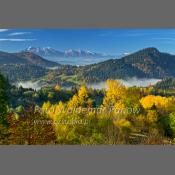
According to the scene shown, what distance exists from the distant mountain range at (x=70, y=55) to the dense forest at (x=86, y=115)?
0.59 metres

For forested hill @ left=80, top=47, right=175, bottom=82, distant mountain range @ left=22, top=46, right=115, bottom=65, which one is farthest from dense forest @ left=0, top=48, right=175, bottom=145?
distant mountain range @ left=22, top=46, right=115, bottom=65

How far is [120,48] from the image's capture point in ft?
80.2

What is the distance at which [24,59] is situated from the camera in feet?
80.4

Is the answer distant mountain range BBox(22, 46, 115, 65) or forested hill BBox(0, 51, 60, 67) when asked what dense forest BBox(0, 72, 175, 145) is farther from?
distant mountain range BBox(22, 46, 115, 65)

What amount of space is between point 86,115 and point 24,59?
1.79 meters

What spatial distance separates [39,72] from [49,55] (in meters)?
0.46

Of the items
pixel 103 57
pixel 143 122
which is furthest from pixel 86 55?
pixel 143 122

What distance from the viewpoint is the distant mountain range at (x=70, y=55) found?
79.7ft

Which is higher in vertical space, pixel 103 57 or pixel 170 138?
pixel 103 57

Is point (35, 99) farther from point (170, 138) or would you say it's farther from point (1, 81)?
point (170, 138)

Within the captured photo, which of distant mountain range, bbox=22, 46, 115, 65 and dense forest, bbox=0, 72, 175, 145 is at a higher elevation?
distant mountain range, bbox=22, 46, 115, 65

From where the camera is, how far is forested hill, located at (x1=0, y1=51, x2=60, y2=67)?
24.3 metres

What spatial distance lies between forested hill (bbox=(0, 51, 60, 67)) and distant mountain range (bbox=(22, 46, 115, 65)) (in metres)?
0.10

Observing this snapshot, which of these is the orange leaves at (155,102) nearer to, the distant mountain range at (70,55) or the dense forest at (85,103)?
the dense forest at (85,103)
